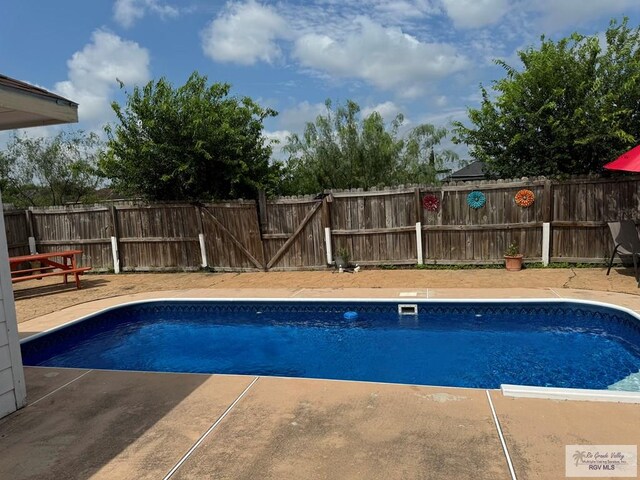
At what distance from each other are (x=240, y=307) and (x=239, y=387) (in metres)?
4.04

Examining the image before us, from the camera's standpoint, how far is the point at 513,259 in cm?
941

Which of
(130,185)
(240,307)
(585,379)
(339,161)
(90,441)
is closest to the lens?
(90,441)

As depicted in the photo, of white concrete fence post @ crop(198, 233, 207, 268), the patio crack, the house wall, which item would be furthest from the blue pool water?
white concrete fence post @ crop(198, 233, 207, 268)

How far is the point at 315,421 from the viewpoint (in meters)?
3.49

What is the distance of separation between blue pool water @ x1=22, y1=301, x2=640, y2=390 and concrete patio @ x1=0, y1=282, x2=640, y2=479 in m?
1.66

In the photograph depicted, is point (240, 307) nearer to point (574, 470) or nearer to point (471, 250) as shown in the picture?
point (471, 250)

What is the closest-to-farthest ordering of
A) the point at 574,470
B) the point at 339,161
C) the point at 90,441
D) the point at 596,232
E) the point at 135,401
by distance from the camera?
1. the point at 574,470
2. the point at 90,441
3. the point at 135,401
4. the point at 596,232
5. the point at 339,161

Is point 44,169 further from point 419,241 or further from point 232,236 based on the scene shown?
point 419,241

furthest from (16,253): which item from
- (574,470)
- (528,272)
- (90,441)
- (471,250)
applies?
(574,470)

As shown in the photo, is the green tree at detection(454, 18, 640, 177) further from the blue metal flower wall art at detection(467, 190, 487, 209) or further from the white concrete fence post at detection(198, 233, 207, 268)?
the white concrete fence post at detection(198, 233, 207, 268)

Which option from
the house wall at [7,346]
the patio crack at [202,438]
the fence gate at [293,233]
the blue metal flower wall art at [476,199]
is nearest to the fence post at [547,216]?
the blue metal flower wall art at [476,199]

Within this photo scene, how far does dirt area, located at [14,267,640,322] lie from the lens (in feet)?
26.9

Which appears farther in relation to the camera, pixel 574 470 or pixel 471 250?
pixel 471 250

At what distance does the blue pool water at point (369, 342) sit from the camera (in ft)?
18.2
